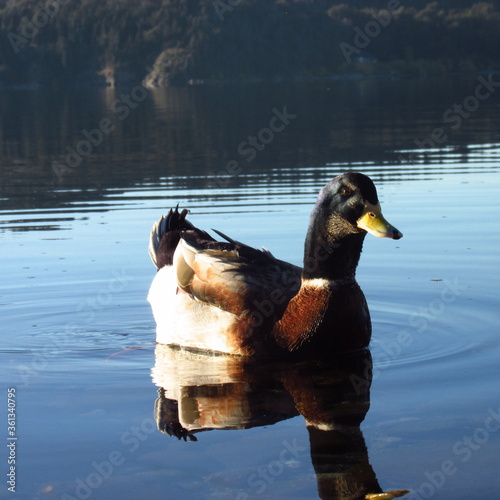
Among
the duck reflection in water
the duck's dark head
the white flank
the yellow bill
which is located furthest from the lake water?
the yellow bill

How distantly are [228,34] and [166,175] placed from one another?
105108 millimetres

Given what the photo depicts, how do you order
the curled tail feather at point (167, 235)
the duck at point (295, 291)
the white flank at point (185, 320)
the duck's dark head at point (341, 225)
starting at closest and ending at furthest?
the duck's dark head at point (341, 225), the duck at point (295, 291), the white flank at point (185, 320), the curled tail feather at point (167, 235)

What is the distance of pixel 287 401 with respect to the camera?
666 cm

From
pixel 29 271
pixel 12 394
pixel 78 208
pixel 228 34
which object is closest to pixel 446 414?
pixel 12 394

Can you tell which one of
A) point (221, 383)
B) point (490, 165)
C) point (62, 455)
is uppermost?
point (490, 165)

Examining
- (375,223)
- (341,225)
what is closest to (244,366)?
(341,225)

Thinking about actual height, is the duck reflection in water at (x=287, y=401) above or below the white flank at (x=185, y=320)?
below

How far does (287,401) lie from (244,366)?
961 millimetres

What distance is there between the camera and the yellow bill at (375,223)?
708 centimetres

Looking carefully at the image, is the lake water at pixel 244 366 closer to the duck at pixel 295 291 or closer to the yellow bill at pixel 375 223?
the duck at pixel 295 291

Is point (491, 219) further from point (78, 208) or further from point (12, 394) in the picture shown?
point (12, 394)

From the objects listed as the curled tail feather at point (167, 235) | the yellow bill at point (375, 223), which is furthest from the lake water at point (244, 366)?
the yellow bill at point (375, 223)

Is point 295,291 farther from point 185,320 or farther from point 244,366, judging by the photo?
point 185,320

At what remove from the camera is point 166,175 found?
67.9ft
